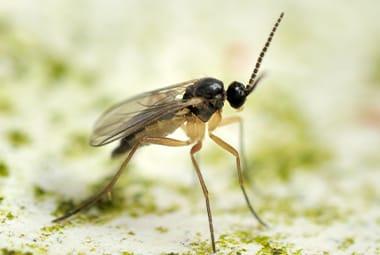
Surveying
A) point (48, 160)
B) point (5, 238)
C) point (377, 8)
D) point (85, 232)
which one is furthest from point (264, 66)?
point (5, 238)

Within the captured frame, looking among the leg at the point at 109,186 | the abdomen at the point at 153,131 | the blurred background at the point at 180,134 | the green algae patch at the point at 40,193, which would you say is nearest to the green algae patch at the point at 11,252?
the blurred background at the point at 180,134

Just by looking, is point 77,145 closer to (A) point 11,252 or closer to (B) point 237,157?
(B) point 237,157

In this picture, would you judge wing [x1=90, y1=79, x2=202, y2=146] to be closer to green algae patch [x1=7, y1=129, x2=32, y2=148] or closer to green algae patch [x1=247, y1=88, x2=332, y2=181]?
green algae patch [x1=7, y1=129, x2=32, y2=148]

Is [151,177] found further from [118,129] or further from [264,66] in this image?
[264,66]

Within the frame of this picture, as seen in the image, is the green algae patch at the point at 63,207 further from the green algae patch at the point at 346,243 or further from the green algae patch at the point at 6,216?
the green algae patch at the point at 346,243

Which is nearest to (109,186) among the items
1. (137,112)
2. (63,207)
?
(63,207)

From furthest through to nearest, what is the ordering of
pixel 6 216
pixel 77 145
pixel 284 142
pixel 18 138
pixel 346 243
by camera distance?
1. pixel 284 142
2. pixel 77 145
3. pixel 18 138
4. pixel 346 243
5. pixel 6 216
